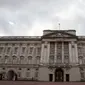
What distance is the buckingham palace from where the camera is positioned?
48781 mm

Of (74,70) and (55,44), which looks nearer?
(74,70)

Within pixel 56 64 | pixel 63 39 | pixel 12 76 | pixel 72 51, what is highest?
pixel 63 39

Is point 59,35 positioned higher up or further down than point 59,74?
higher up

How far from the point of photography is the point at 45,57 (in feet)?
168

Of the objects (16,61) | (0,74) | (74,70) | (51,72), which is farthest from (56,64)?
(0,74)

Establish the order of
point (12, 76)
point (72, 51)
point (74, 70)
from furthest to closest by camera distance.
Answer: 1. point (12, 76)
2. point (72, 51)
3. point (74, 70)

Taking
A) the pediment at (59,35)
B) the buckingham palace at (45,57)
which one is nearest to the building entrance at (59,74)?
the buckingham palace at (45,57)

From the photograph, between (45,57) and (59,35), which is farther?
(59,35)

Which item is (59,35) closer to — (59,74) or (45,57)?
(45,57)

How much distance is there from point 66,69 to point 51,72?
16.5ft

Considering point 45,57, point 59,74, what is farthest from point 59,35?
point 59,74

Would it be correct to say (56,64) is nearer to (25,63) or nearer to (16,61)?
(25,63)

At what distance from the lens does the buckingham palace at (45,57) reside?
160 feet

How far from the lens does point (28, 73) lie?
5225cm
